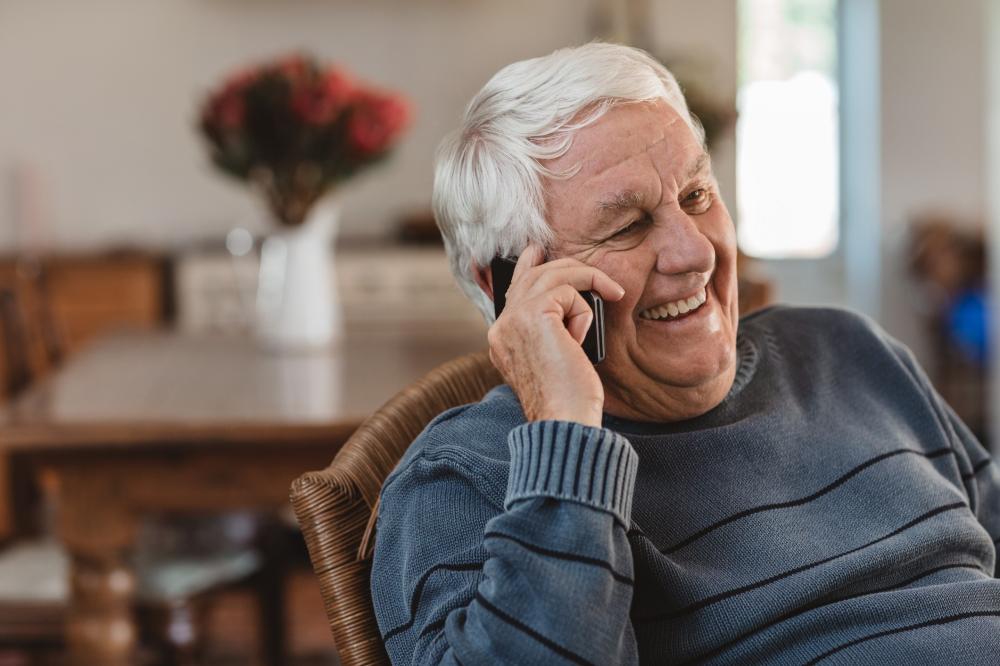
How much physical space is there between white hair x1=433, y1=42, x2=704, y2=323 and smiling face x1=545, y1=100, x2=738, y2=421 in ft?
→ 0.06

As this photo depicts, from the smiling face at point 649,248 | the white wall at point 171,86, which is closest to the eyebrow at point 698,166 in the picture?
the smiling face at point 649,248

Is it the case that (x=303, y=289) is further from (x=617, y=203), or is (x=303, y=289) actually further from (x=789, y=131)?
(x=789, y=131)

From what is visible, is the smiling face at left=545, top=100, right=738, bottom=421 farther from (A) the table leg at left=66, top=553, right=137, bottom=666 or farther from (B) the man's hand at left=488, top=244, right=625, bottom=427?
(A) the table leg at left=66, top=553, right=137, bottom=666

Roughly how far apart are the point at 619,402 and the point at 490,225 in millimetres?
233

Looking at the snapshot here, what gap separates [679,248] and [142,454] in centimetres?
126

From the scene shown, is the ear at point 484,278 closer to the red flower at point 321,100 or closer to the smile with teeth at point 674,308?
the smile with teeth at point 674,308

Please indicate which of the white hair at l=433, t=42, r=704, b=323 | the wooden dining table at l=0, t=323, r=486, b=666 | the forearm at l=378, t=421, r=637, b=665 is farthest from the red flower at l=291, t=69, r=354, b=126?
the forearm at l=378, t=421, r=637, b=665

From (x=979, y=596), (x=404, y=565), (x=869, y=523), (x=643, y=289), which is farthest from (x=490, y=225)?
(x=979, y=596)

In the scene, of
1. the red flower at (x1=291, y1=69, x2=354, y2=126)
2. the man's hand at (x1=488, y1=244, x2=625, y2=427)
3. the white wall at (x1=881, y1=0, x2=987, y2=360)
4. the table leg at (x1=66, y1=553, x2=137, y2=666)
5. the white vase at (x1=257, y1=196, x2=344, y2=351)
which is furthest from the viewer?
the white wall at (x1=881, y1=0, x2=987, y2=360)

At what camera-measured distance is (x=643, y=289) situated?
1.24 m

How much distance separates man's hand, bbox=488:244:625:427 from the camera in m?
1.08

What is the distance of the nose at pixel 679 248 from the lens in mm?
1228

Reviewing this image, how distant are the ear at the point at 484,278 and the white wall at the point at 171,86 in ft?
13.9

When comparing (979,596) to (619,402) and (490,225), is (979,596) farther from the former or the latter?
(490,225)
